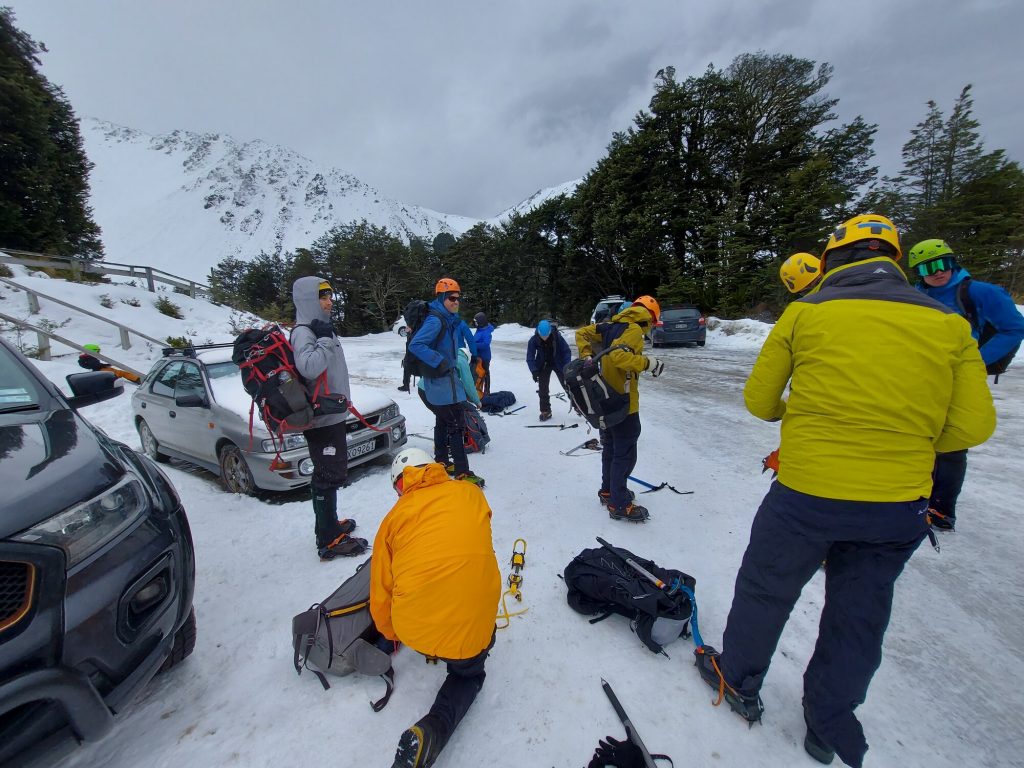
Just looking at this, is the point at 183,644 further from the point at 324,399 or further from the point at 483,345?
the point at 483,345

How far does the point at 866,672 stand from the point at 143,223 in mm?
160789

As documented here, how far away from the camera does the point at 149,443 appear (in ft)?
18.0

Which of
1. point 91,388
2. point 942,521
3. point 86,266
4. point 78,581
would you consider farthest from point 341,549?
point 86,266

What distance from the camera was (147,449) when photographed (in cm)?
556

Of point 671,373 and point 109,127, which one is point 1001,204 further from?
point 109,127

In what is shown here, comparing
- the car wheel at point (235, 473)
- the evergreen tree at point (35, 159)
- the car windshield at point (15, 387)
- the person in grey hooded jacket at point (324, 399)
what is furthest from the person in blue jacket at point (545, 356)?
the evergreen tree at point (35, 159)

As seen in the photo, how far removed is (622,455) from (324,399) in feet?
7.99

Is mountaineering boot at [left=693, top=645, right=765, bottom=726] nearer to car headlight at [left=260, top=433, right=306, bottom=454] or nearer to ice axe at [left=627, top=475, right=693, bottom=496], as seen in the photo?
ice axe at [left=627, top=475, right=693, bottom=496]

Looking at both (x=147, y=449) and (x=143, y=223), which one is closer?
(x=147, y=449)

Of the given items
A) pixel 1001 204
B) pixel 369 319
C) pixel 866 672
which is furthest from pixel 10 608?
pixel 369 319

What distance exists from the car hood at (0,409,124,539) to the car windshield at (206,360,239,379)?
8.70 ft

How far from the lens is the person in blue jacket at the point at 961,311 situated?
10.00ft

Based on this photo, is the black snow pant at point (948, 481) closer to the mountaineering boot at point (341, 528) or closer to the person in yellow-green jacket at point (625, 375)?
the person in yellow-green jacket at point (625, 375)

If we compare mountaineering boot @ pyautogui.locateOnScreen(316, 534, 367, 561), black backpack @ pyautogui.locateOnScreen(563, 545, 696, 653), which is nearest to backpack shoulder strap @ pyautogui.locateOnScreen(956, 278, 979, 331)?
black backpack @ pyautogui.locateOnScreen(563, 545, 696, 653)
